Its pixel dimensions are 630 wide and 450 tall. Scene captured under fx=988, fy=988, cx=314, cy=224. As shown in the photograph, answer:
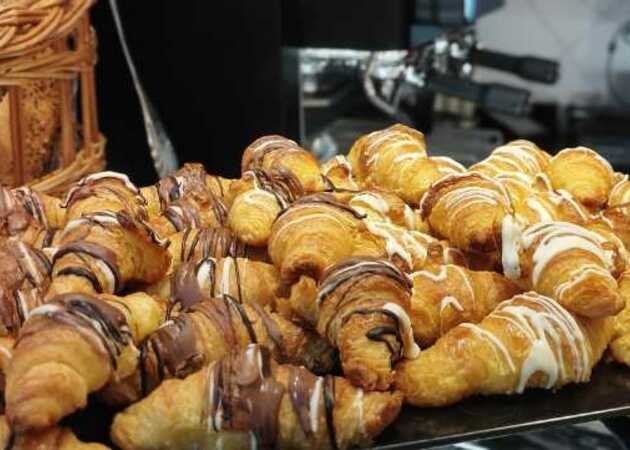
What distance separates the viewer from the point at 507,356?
2.27 feet

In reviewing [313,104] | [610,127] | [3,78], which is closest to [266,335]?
[3,78]

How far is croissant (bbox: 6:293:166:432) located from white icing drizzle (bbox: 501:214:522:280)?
11.6 inches

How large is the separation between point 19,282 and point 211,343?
5.8 inches

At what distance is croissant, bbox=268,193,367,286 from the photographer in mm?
707

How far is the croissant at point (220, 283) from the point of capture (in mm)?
732

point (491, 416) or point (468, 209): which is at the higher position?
point (468, 209)

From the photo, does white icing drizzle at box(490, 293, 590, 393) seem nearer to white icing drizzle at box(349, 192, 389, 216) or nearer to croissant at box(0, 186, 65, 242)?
white icing drizzle at box(349, 192, 389, 216)

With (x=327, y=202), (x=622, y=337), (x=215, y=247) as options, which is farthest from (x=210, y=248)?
(x=622, y=337)

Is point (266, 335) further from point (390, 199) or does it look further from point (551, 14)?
point (551, 14)

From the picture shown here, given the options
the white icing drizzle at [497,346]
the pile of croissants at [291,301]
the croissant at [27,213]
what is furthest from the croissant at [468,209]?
the croissant at [27,213]

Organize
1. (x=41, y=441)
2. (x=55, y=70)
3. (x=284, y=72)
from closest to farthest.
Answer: (x=41, y=441) < (x=55, y=70) < (x=284, y=72)

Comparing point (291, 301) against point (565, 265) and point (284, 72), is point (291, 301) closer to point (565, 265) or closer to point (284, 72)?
point (565, 265)

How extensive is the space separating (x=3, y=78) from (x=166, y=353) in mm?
496

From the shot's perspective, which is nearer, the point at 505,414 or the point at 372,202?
the point at 505,414
